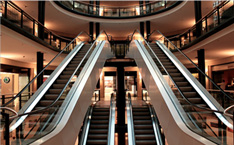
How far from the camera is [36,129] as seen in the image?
3635 mm

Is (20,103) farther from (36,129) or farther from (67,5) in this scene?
(67,5)

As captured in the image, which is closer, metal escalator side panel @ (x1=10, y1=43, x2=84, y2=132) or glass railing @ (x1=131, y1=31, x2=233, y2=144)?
glass railing @ (x1=131, y1=31, x2=233, y2=144)

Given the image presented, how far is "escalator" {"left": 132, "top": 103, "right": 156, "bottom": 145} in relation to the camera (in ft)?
33.4

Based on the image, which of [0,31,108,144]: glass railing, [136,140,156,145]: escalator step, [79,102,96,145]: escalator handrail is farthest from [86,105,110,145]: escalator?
[0,31,108,144]: glass railing

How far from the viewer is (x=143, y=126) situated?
441 inches

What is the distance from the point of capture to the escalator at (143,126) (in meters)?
10.2

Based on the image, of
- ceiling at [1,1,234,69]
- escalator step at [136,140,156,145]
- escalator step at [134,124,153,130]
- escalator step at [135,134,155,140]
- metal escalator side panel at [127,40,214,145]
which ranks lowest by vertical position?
escalator step at [136,140,156,145]

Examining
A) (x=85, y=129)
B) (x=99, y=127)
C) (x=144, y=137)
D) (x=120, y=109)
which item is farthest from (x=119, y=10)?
(x=144, y=137)

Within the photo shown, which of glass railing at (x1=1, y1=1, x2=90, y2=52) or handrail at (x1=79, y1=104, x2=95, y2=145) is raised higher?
glass railing at (x1=1, y1=1, x2=90, y2=52)

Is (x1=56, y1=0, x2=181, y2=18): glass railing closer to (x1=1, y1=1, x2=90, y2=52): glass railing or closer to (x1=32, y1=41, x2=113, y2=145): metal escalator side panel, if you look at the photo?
(x1=1, y1=1, x2=90, y2=52): glass railing

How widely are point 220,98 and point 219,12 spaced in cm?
426

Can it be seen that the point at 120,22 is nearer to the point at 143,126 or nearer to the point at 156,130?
the point at 143,126

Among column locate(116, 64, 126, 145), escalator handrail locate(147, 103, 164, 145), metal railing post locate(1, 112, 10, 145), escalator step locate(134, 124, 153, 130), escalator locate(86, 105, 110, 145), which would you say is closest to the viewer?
metal railing post locate(1, 112, 10, 145)

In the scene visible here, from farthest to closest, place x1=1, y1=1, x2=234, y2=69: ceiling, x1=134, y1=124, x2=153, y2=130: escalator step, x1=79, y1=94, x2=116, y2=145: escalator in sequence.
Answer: x1=1, y1=1, x2=234, y2=69: ceiling → x1=134, y1=124, x2=153, y2=130: escalator step → x1=79, y1=94, x2=116, y2=145: escalator
